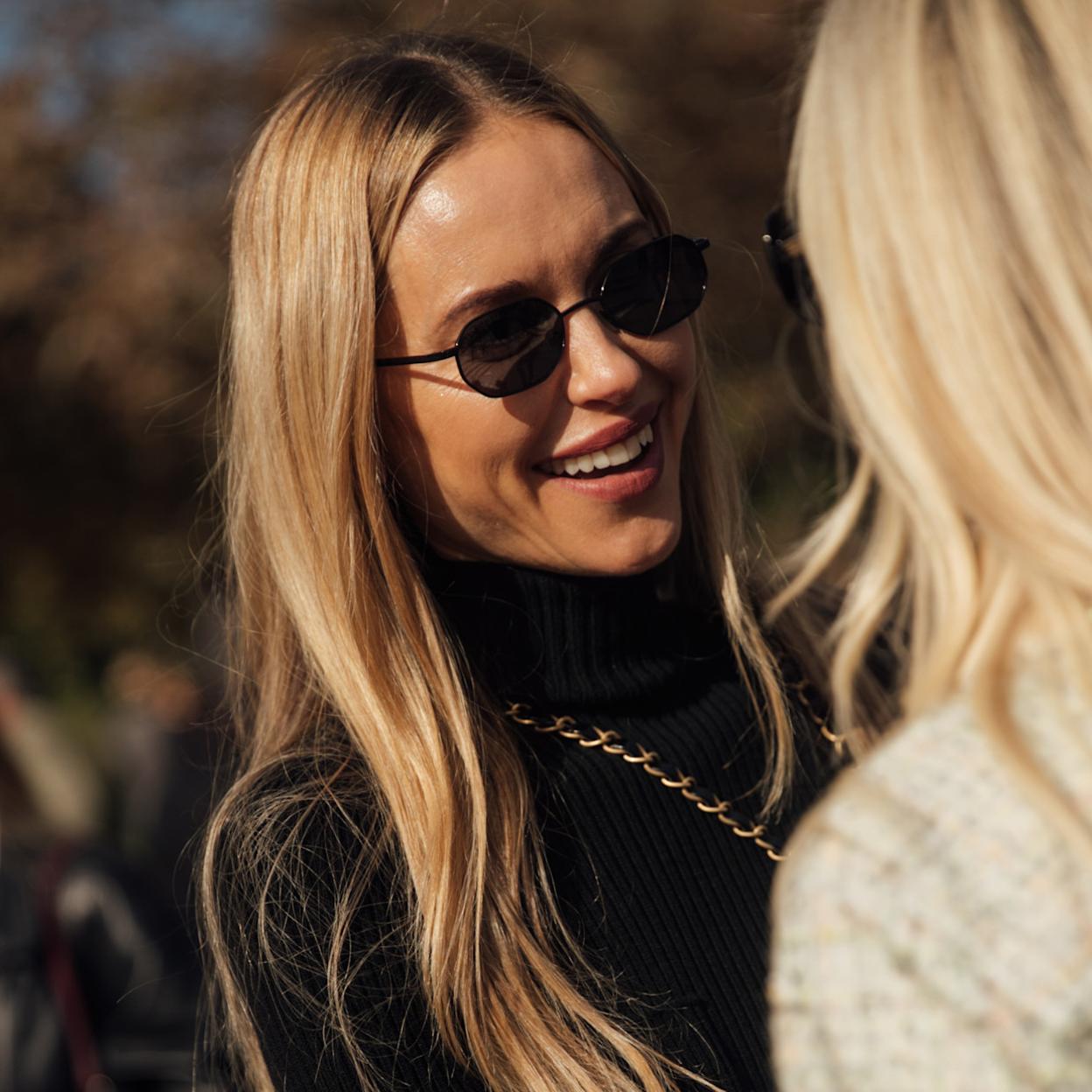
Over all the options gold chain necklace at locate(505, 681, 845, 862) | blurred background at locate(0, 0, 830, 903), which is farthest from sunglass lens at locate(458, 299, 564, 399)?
blurred background at locate(0, 0, 830, 903)

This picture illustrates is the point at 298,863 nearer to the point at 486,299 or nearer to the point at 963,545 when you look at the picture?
the point at 486,299

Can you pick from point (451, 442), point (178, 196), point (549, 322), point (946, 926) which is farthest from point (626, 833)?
point (178, 196)

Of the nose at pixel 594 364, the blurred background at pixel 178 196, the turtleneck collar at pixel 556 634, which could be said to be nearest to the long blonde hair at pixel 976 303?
the nose at pixel 594 364

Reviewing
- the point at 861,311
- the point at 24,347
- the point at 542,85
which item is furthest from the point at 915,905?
the point at 24,347

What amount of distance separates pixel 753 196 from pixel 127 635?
5874 mm

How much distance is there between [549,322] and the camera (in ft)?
6.54

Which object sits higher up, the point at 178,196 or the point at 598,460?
the point at 598,460

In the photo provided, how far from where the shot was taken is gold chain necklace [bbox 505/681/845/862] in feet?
6.63

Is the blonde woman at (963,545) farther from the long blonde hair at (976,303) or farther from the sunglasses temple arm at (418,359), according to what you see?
the sunglasses temple arm at (418,359)

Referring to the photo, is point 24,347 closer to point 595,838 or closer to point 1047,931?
point 595,838

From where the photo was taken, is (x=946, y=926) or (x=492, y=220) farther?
(x=492, y=220)

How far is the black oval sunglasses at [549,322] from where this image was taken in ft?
6.46

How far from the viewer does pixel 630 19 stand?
643 cm

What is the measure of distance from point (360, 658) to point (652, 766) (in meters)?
0.47
